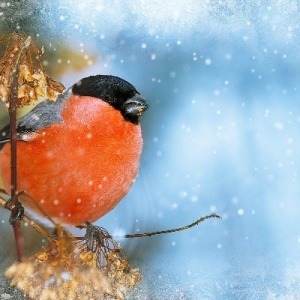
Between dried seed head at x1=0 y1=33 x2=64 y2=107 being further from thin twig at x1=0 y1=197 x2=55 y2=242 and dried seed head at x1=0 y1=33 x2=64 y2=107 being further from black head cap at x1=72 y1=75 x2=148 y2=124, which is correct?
black head cap at x1=72 y1=75 x2=148 y2=124

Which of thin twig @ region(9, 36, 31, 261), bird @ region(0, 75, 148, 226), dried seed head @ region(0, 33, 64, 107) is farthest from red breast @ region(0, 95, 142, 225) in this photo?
dried seed head @ region(0, 33, 64, 107)

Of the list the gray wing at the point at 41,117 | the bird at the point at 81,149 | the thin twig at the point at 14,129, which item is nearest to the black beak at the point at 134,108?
the bird at the point at 81,149

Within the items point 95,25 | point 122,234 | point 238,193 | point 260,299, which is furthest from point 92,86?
point 260,299

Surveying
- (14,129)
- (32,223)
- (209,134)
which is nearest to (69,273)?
(32,223)

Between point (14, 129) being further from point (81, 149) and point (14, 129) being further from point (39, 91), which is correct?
point (81, 149)

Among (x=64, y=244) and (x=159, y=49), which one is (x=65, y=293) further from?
(x=159, y=49)

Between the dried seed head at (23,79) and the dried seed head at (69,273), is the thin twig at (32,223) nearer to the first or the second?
→ the dried seed head at (69,273)

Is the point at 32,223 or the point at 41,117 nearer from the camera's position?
the point at 32,223
